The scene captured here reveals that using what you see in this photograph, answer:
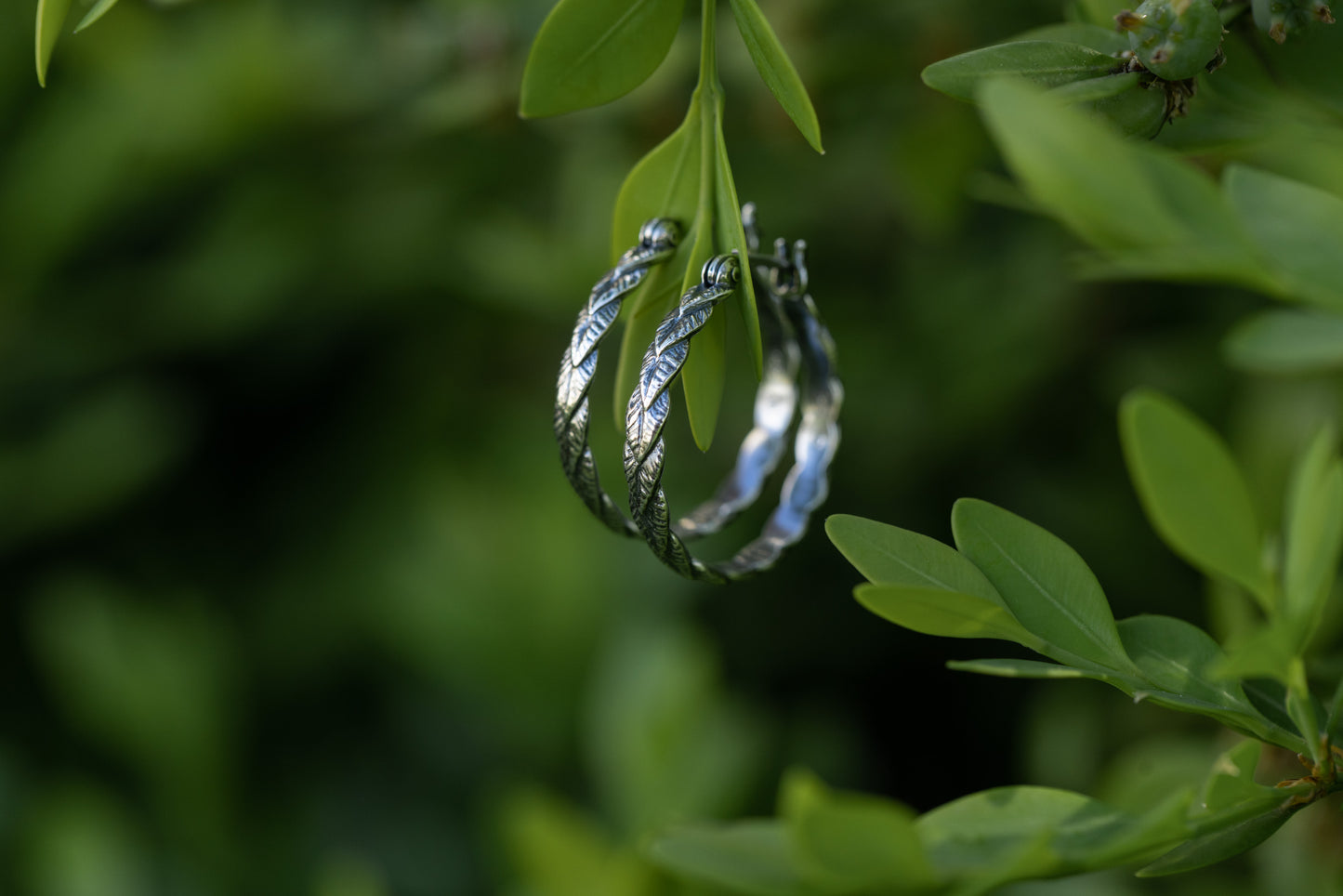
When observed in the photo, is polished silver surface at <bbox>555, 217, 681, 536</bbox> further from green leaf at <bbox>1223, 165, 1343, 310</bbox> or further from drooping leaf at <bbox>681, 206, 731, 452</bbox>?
green leaf at <bbox>1223, 165, 1343, 310</bbox>

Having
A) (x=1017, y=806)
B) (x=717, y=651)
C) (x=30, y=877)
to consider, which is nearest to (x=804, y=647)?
(x=717, y=651)

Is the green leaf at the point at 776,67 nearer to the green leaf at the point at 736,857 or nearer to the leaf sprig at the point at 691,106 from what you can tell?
the leaf sprig at the point at 691,106

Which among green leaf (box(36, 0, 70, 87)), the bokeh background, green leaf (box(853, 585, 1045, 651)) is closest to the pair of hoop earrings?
green leaf (box(853, 585, 1045, 651))

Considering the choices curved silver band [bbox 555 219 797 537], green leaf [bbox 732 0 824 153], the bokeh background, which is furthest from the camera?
the bokeh background

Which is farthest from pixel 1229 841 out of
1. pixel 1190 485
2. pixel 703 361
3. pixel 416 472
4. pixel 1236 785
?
pixel 416 472

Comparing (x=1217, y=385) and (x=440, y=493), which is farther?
(x=440, y=493)

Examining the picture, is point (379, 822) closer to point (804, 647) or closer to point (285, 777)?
point (285, 777)

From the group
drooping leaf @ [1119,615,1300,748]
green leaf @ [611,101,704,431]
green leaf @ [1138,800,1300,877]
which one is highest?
green leaf @ [611,101,704,431]
